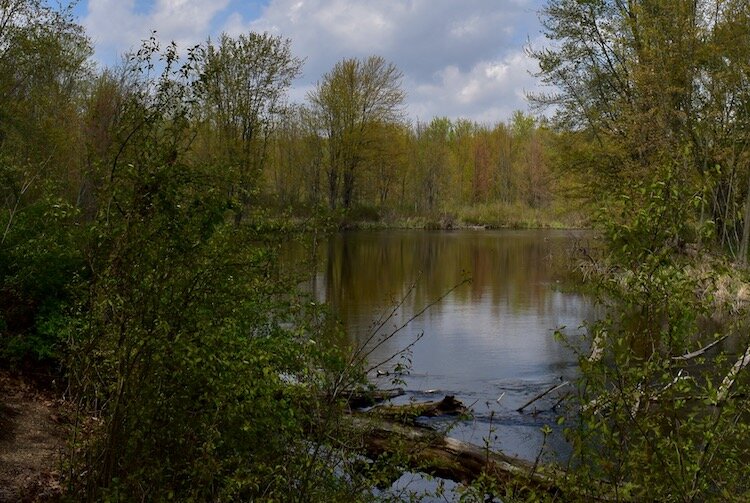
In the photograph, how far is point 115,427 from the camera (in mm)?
4832

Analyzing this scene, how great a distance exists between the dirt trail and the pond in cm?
311

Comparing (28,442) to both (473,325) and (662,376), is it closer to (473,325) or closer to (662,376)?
(662,376)

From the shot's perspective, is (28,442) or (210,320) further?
(28,442)

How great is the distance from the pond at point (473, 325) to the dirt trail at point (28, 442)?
3.11m

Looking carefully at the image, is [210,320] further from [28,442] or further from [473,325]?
[473,325]

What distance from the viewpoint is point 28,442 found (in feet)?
25.9

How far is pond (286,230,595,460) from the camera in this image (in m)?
10.8

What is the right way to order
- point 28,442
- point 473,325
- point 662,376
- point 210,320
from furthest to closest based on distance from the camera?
point 473,325 → point 28,442 → point 210,320 → point 662,376

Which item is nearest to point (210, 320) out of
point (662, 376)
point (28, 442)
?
point (662, 376)

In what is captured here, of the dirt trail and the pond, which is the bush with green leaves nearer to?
the pond

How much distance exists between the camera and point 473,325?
720 inches

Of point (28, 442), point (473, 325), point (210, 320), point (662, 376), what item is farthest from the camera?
point (473, 325)

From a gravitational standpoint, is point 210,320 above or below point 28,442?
above

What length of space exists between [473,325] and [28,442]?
12.0m
